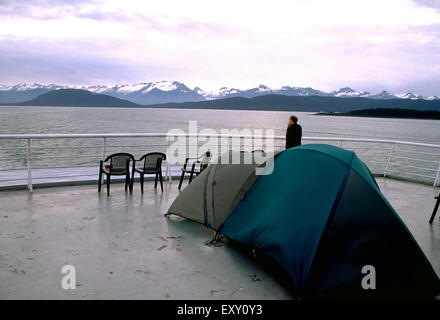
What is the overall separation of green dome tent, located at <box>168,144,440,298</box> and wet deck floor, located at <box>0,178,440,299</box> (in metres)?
0.34

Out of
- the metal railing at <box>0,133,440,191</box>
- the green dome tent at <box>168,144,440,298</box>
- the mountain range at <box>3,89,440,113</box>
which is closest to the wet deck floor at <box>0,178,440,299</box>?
the green dome tent at <box>168,144,440,298</box>

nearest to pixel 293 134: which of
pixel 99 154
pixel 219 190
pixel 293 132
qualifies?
pixel 293 132

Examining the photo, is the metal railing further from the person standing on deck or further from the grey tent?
the grey tent

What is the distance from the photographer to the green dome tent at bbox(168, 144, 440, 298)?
2869mm

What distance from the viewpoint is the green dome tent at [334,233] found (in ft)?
9.41

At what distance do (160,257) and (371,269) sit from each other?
2042 millimetres

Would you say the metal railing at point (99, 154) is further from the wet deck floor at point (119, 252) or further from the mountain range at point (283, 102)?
the mountain range at point (283, 102)

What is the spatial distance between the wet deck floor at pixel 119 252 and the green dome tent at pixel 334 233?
343mm

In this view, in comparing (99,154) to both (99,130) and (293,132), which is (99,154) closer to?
(293,132)

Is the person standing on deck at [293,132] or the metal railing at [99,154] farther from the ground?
the person standing on deck at [293,132]

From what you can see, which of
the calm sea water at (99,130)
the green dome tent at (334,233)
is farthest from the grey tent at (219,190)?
the calm sea water at (99,130)

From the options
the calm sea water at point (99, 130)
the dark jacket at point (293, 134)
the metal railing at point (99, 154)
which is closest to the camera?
the dark jacket at point (293, 134)
